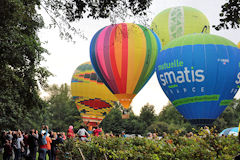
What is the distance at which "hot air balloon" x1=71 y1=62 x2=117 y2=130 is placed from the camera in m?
44.1

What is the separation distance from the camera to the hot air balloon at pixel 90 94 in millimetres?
44094

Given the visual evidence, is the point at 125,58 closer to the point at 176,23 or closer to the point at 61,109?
the point at 176,23

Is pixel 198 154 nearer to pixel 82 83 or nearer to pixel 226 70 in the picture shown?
pixel 226 70

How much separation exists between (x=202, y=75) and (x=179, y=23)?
37.7 feet

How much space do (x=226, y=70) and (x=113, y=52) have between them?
1022 cm

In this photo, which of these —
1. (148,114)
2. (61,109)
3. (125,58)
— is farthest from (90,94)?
(61,109)

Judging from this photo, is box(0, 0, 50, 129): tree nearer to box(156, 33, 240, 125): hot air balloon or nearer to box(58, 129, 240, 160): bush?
box(58, 129, 240, 160): bush

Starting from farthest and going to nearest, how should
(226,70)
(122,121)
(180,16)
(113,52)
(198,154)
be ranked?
(122,121) < (180,16) < (113,52) < (226,70) < (198,154)

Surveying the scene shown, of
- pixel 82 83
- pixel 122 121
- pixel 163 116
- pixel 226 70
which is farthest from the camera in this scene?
pixel 163 116

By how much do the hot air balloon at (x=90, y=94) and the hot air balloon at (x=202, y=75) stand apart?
17.1 meters

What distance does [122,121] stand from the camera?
7469 centimetres

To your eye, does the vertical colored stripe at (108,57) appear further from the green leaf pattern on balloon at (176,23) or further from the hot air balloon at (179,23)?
the green leaf pattern on balloon at (176,23)

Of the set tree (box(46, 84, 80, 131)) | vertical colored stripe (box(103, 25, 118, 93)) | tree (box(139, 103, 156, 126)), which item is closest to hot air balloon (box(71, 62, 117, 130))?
vertical colored stripe (box(103, 25, 118, 93))

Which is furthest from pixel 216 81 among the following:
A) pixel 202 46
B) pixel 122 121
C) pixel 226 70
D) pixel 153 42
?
pixel 122 121
